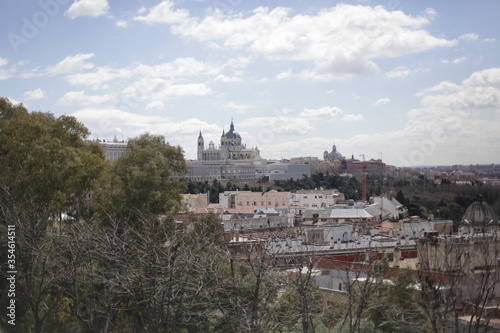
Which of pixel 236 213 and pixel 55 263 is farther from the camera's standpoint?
pixel 236 213

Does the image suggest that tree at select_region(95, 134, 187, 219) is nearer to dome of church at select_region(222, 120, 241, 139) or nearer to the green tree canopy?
the green tree canopy

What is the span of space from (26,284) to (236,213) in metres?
42.2

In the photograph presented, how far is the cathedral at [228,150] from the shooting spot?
128250 mm

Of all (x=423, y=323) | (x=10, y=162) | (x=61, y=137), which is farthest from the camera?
(x=61, y=137)

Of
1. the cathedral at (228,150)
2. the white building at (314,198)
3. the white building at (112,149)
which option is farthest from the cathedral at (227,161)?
the white building at (314,198)

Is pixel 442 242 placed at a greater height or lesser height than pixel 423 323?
greater

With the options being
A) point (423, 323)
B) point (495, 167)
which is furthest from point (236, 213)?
point (495, 167)

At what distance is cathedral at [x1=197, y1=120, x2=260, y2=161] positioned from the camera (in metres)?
128

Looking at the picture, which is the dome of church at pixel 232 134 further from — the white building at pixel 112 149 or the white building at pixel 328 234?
the white building at pixel 328 234

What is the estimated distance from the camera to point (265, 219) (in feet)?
160

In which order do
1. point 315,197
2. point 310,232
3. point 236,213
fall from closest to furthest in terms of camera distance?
point 310,232 < point 236,213 < point 315,197

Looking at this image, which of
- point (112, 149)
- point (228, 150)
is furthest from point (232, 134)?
Answer: point (112, 149)

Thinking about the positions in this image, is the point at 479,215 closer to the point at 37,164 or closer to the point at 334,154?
the point at 37,164

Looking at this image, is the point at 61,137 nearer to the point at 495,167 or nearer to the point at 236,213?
the point at 236,213
